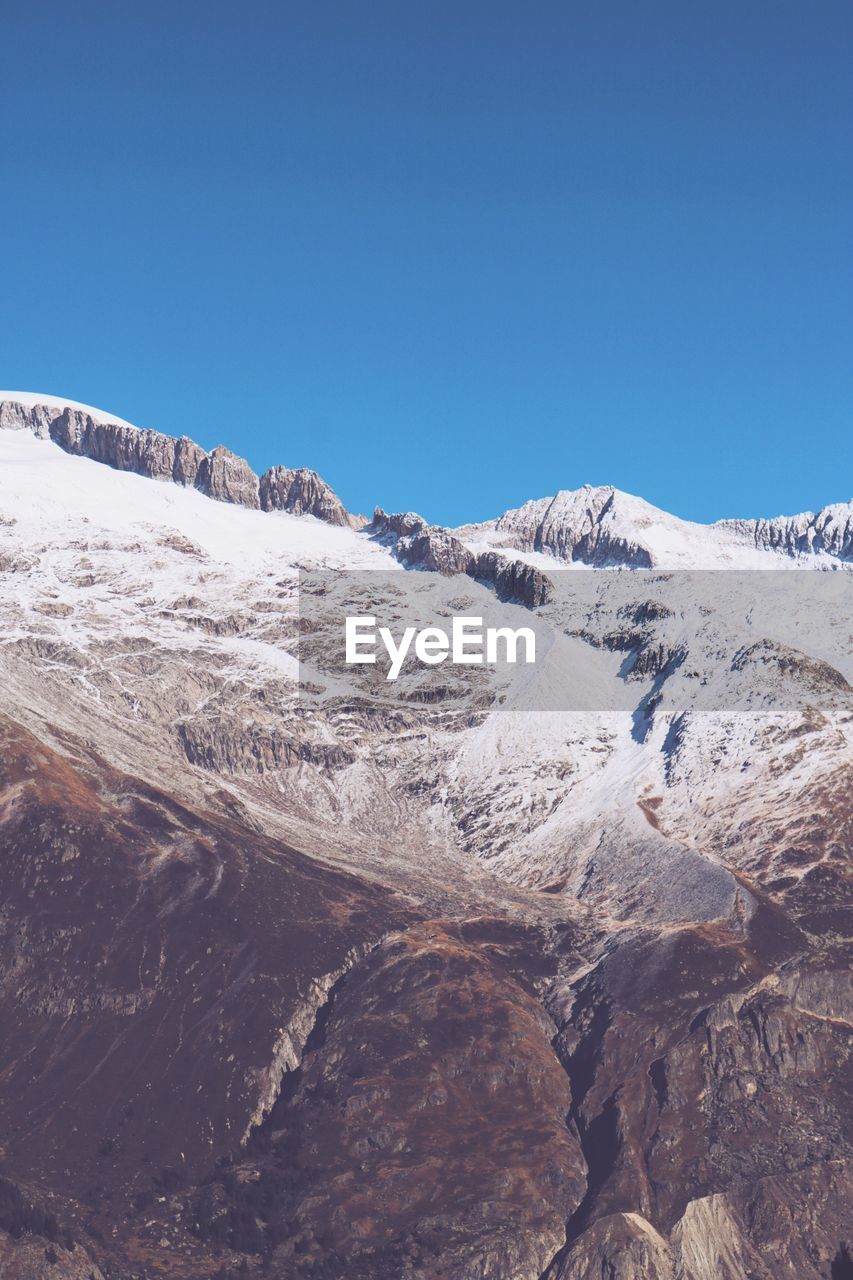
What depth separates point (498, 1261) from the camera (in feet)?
653

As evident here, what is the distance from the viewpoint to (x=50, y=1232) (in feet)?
651

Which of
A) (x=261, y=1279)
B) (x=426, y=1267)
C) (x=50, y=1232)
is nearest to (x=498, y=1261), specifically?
(x=426, y=1267)

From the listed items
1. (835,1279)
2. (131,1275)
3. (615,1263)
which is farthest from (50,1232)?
(835,1279)

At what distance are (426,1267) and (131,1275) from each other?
38.2m

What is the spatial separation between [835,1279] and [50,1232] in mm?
104179

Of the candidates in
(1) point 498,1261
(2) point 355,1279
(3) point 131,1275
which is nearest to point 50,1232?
(3) point 131,1275

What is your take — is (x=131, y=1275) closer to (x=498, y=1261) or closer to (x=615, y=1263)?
(x=498, y=1261)

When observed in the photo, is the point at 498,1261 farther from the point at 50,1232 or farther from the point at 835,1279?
the point at 50,1232

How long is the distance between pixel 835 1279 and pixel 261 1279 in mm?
76090

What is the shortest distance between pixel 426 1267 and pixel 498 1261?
381 inches

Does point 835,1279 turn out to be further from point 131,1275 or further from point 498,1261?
point 131,1275

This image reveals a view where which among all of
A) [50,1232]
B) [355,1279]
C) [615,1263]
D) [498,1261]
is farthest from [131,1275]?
[615,1263]

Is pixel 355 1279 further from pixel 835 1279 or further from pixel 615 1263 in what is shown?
pixel 835 1279

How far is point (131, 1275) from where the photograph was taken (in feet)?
632
